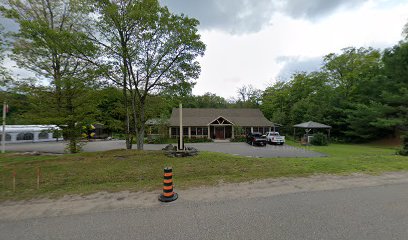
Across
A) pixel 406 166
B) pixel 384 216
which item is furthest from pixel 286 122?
pixel 384 216

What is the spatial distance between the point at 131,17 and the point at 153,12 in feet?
4.44

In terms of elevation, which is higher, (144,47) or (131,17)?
(131,17)

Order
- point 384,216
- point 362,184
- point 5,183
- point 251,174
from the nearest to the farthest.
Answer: point 384,216, point 362,184, point 5,183, point 251,174

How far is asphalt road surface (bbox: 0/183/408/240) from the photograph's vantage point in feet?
10.2

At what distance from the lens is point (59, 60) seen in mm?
12648

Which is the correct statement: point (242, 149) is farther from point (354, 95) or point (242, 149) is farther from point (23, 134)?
point (23, 134)

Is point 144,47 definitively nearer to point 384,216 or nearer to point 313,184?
point 313,184

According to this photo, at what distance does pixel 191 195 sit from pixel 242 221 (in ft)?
6.15

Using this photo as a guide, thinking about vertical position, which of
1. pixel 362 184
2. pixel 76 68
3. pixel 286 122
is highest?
pixel 76 68

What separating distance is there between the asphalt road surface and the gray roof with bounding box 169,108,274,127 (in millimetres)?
24015

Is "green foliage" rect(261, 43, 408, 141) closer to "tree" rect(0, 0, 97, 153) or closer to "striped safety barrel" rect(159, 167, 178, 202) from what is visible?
"striped safety barrel" rect(159, 167, 178, 202)

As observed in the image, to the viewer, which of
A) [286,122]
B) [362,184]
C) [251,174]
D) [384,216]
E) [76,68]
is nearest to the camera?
[384,216]

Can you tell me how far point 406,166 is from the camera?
7.90 meters

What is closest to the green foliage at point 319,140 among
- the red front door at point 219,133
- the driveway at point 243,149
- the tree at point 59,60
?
the driveway at point 243,149
